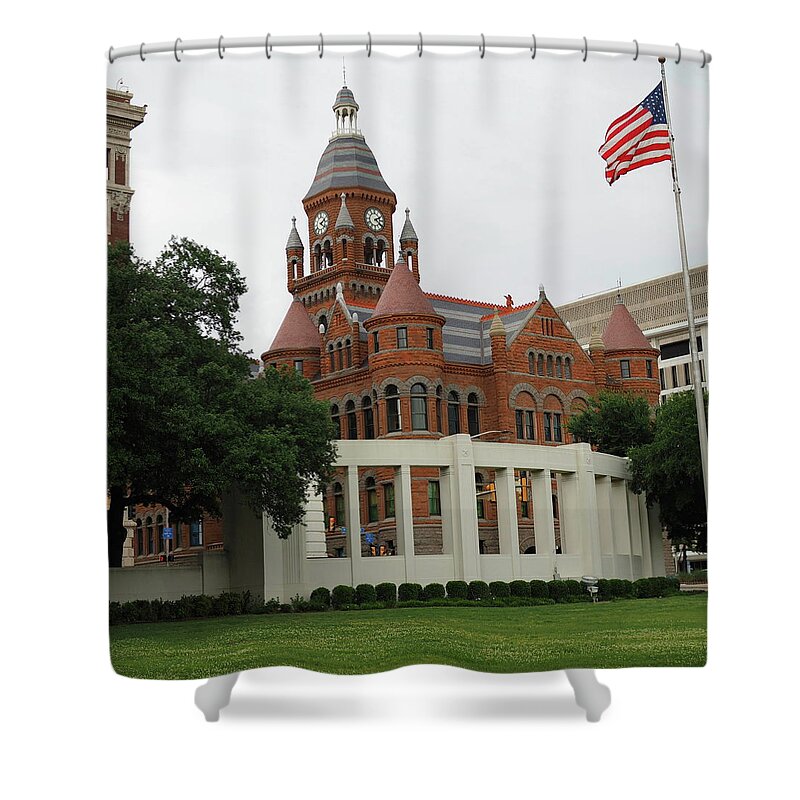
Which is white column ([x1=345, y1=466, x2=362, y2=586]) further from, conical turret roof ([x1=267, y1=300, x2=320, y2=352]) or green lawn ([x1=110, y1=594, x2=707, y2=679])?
conical turret roof ([x1=267, y1=300, x2=320, y2=352])

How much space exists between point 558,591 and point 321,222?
10.5 ft

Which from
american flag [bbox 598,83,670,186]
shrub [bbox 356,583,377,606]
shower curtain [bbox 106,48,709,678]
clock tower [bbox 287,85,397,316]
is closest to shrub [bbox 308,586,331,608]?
shower curtain [bbox 106,48,709,678]

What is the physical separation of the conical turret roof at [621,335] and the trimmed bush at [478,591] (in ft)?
6.44

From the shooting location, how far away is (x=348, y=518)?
8.23m

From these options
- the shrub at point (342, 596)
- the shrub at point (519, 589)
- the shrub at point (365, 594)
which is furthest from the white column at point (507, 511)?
the shrub at point (342, 596)

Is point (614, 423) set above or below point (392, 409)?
below

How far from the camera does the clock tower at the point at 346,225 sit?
777 centimetres

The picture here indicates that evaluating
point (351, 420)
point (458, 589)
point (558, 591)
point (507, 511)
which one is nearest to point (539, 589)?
point (558, 591)

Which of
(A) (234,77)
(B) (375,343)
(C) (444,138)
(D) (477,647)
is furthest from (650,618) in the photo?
(A) (234,77)

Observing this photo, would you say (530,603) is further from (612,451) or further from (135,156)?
(135,156)

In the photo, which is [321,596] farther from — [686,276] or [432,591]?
[686,276]

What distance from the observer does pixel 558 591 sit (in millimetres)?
8086

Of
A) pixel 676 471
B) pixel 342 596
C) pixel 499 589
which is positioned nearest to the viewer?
pixel 342 596

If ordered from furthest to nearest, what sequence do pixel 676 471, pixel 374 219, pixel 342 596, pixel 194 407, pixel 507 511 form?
pixel 194 407 → pixel 507 511 → pixel 676 471 → pixel 374 219 → pixel 342 596
